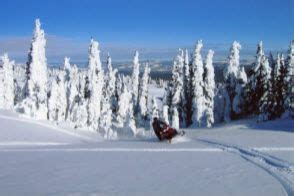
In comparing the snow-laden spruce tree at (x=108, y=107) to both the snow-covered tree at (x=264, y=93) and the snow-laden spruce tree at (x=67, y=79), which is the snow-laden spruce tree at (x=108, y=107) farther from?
the snow-covered tree at (x=264, y=93)

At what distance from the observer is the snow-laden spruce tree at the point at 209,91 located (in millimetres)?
75188

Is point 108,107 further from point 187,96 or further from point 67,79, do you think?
point 187,96

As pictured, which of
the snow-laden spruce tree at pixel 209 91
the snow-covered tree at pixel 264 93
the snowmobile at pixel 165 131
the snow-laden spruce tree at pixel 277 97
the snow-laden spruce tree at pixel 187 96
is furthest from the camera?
the snow-laden spruce tree at pixel 187 96

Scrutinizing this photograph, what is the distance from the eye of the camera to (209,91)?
78.1 metres

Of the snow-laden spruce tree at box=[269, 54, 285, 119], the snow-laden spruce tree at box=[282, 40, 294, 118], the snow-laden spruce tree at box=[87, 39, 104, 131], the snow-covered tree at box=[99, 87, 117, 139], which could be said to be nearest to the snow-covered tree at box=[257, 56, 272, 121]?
the snow-laden spruce tree at box=[269, 54, 285, 119]

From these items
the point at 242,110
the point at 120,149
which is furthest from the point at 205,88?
the point at 120,149

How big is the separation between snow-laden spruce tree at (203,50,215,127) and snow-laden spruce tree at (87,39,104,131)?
17.4 meters

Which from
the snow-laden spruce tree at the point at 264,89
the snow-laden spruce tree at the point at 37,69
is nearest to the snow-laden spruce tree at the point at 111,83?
the snow-laden spruce tree at the point at 37,69
